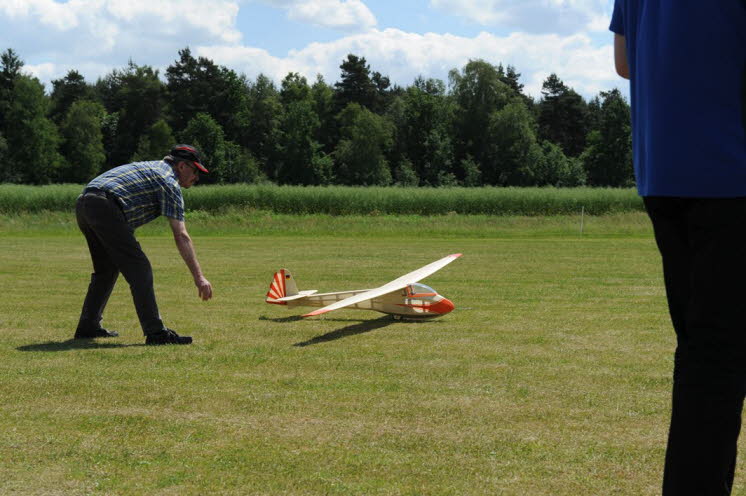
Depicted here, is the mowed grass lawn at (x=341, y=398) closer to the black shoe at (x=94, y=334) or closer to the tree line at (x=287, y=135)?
the black shoe at (x=94, y=334)

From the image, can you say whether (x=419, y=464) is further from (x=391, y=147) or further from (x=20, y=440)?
(x=391, y=147)

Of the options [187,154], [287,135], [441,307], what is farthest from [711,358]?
[287,135]

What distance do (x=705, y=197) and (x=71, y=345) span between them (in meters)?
6.80

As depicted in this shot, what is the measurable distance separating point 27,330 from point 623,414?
655 cm

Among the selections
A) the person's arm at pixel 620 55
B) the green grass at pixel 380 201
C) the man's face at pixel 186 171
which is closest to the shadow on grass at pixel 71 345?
the man's face at pixel 186 171

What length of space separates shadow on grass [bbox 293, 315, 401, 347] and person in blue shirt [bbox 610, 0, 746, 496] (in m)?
5.67

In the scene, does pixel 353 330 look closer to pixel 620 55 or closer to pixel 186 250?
pixel 186 250

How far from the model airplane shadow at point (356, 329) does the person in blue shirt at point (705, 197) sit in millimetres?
5668

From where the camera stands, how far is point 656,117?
2324 mm

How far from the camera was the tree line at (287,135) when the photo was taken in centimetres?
8506

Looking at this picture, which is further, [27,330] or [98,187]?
[27,330]

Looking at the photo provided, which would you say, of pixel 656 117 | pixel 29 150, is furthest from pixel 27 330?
pixel 29 150

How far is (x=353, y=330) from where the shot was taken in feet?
28.9

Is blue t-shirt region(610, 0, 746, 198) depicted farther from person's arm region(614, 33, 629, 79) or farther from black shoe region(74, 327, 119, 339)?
black shoe region(74, 327, 119, 339)
